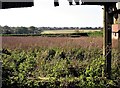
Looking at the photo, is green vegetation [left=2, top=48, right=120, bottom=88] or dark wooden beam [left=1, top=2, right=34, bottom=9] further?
green vegetation [left=2, top=48, right=120, bottom=88]

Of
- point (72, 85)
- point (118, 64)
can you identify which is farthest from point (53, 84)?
point (118, 64)

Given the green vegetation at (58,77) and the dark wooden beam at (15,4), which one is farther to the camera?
the green vegetation at (58,77)

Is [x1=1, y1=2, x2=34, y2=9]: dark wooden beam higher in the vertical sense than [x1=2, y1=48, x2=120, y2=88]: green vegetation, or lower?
higher

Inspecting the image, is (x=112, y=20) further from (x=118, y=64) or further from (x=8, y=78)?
(x=8, y=78)

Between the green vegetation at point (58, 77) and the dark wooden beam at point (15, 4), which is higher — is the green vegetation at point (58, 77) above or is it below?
below

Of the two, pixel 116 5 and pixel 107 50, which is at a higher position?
pixel 116 5

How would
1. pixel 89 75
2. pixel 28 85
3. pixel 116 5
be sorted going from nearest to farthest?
1. pixel 116 5
2. pixel 28 85
3. pixel 89 75

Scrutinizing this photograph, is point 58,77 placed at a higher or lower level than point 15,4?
lower

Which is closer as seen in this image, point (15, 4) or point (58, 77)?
point (15, 4)

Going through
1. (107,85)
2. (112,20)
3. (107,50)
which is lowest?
(107,85)

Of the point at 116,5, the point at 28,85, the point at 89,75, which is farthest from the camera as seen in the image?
the point at 89,75

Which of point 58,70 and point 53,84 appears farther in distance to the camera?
point 58,70

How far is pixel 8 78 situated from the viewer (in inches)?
198

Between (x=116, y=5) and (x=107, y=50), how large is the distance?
0.75m
